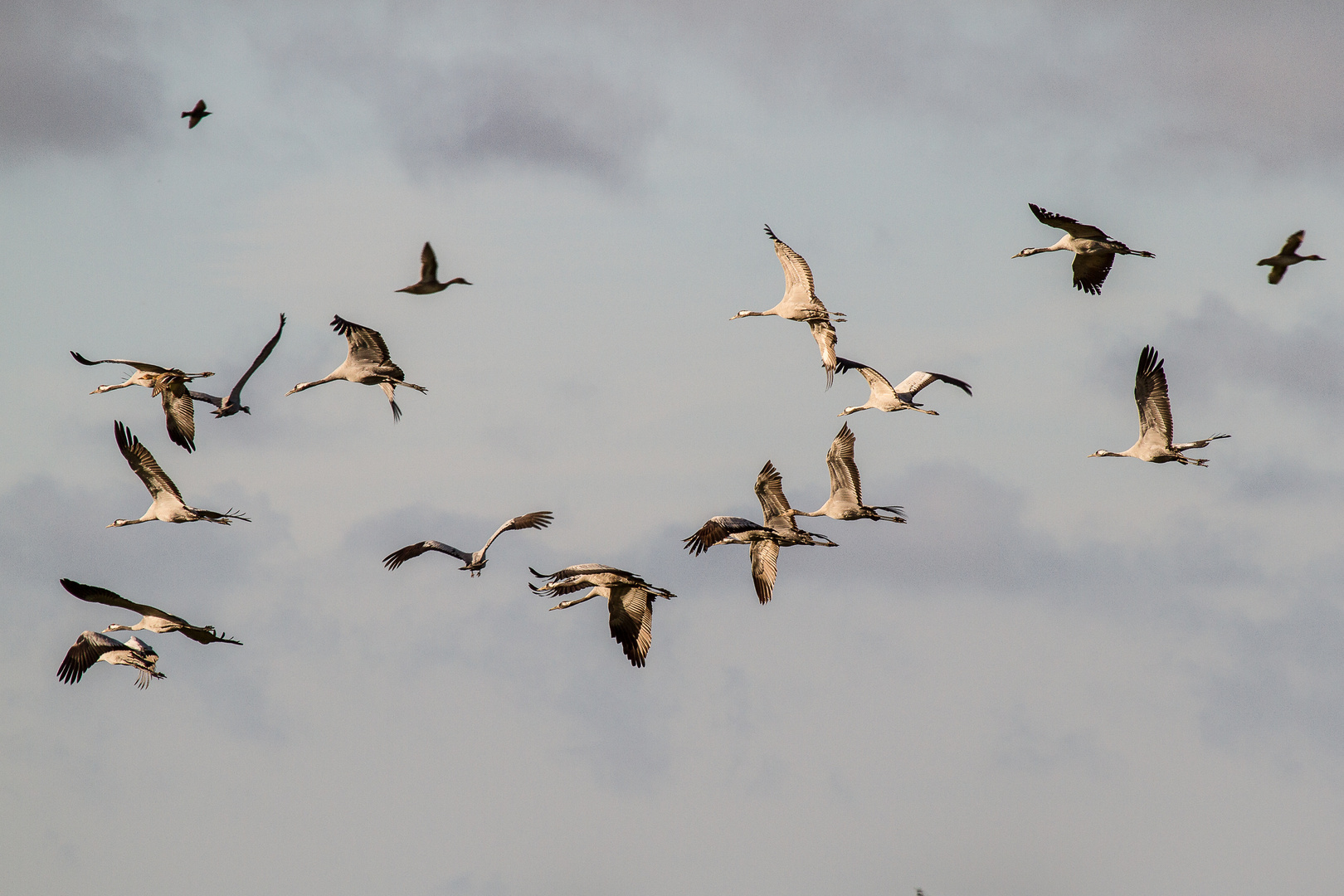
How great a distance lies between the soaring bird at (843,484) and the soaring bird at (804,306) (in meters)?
1.63

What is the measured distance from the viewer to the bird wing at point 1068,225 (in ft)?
147

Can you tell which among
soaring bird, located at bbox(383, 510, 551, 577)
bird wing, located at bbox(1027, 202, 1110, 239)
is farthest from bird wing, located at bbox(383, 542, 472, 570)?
bird wing, located at bbox(1027, 202, 1110, 239)

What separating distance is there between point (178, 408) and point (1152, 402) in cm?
2543

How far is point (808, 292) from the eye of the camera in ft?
159

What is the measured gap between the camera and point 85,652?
157 feet

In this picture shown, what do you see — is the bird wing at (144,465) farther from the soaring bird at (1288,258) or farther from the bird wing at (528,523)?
the soaring bird at (1288,258)

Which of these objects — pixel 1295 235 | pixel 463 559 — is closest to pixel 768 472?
pixel 463 559

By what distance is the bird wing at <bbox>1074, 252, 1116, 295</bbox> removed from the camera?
47906mm

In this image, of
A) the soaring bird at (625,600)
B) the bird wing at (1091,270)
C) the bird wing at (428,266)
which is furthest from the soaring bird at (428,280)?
the bird wing at (1091,270)

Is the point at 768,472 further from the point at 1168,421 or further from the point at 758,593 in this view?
the point at 1168,421

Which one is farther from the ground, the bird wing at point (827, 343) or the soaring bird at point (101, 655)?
the bird wing at point (827, 343)

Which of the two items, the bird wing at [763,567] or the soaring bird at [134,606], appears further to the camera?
the bird wing at [763,567]

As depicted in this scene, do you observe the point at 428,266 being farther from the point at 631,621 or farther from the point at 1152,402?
the point at 1152,402

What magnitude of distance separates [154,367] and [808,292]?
1725cm
